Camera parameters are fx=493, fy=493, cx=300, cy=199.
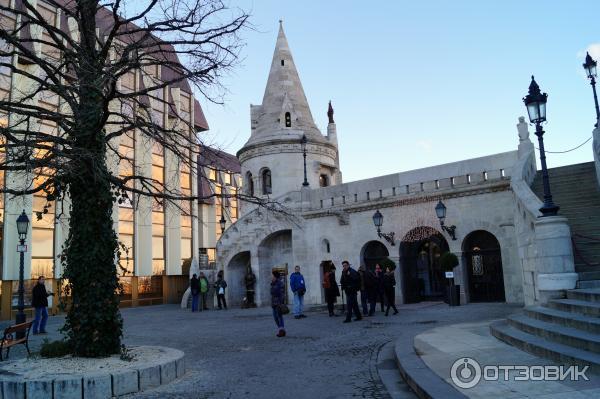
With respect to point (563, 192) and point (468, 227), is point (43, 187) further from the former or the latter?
point (468, 227)

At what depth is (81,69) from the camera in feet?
24.9

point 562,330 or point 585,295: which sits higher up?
point 585,295

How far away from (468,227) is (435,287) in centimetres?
368

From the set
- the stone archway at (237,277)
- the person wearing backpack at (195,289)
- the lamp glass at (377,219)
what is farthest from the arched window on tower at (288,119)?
the lamp glass at (377,219)

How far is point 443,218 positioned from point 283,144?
503 inches

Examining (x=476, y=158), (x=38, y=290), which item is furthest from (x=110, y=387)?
(x=476, y=158)

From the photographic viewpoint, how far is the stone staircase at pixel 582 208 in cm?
1004

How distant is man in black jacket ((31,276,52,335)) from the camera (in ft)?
49.0

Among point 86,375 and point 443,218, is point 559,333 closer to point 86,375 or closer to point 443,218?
point 86,375

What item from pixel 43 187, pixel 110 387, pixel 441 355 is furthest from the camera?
pixel 43 187

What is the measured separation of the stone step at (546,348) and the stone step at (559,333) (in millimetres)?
70

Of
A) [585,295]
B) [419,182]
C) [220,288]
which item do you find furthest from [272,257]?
[585,295]

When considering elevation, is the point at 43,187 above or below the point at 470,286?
above

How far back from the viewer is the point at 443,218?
1905cm
